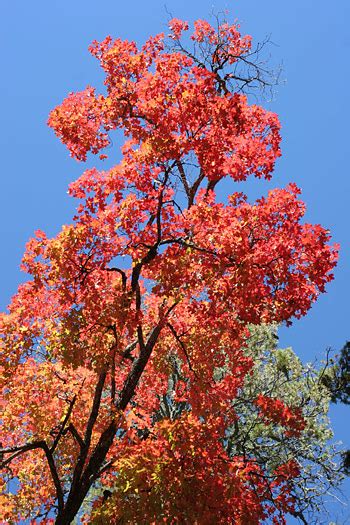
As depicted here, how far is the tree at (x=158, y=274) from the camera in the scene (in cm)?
863

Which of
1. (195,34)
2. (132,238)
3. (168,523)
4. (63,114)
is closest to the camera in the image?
(168,523)

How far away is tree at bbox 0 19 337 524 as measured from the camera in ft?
28.3

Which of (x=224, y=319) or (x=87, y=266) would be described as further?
(x=224, y=319)

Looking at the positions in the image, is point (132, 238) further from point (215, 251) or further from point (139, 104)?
point (139, 104)

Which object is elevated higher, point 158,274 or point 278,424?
point 278,424

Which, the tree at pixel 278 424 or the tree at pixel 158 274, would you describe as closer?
the tree at pixel 158 274

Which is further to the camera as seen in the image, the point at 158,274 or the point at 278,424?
the point at 278,424

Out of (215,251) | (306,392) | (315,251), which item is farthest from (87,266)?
(306,392)

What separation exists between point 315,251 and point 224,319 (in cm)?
253

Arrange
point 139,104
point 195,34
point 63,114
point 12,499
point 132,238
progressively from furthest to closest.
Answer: point 12,499
point 195,34
point 63,114
point 139,104
point 132,238

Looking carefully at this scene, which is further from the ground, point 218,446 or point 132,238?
point 132,238

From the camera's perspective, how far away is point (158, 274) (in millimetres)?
9727

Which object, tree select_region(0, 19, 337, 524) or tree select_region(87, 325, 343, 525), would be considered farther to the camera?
tree select_region(87, 325, 343, 525)

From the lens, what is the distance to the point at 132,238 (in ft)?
31.1
